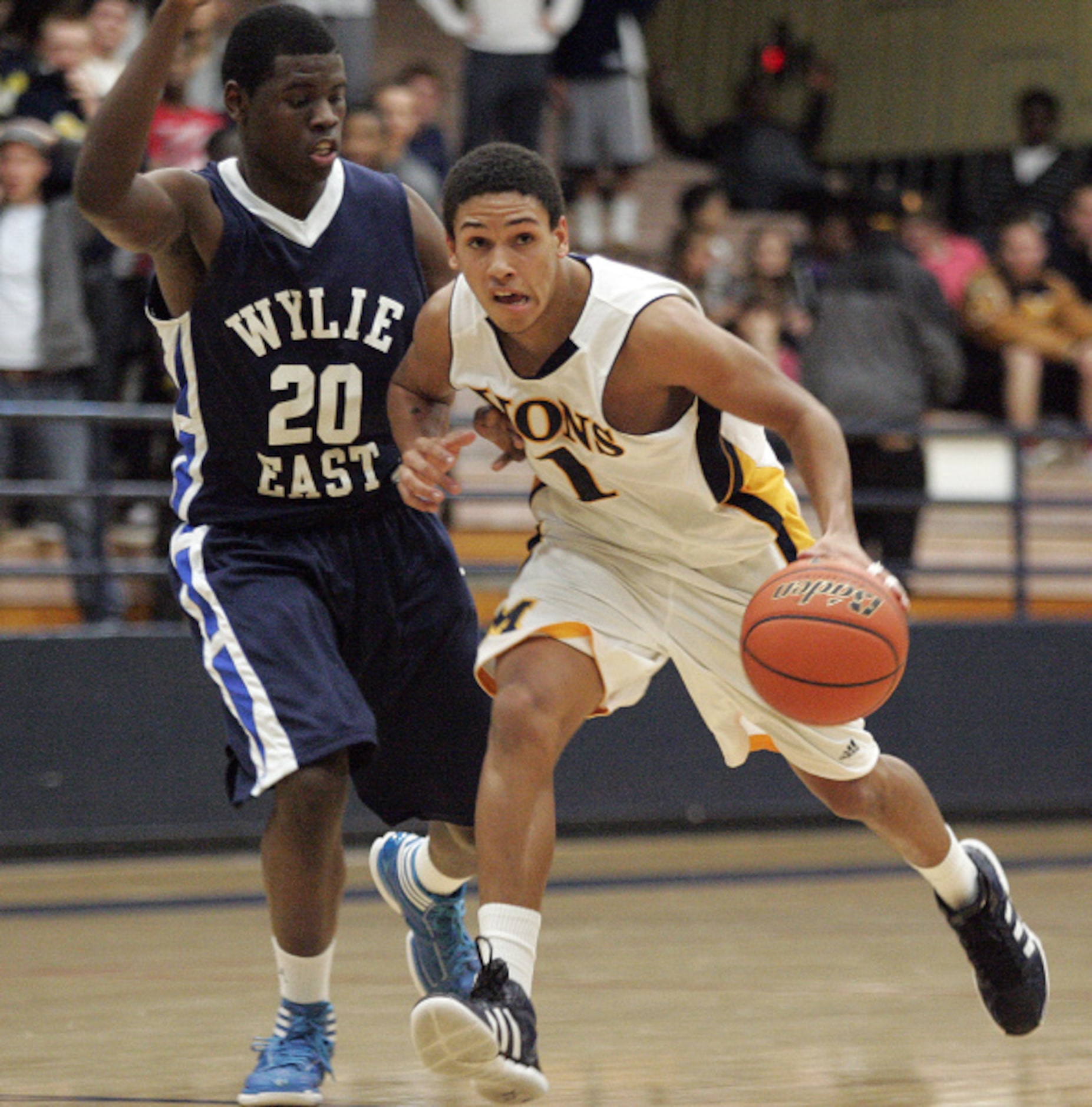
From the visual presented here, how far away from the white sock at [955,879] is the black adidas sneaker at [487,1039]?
1166mm

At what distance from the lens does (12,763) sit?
7.26 m

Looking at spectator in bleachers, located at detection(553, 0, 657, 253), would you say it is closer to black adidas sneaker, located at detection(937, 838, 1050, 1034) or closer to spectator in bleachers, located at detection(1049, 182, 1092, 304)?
spectator in bleachers, located at detection(1049, 182, 1092, 304)

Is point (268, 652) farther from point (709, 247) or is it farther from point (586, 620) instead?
point (709, 247)

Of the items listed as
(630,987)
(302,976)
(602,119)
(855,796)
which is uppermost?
(602,119)

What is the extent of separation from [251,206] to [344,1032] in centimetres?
190

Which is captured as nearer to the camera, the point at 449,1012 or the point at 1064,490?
the point at 449,1012

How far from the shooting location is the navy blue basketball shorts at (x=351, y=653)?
382 cm

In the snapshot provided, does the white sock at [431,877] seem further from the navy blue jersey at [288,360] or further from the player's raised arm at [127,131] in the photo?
the player's raised arm at [127,131]

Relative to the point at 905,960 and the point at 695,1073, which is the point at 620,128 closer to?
the point at 905,960

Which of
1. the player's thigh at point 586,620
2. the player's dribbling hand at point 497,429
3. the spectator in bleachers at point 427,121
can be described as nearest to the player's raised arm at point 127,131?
the player's dribbling hand at point 497,429

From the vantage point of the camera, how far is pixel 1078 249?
33.3 ft

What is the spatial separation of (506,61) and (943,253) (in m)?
→ 2.50

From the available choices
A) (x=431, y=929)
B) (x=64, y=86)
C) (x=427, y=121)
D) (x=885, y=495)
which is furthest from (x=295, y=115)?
(x=427, y=121)

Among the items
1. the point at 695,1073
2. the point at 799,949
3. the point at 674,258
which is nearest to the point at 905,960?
the point at 799,949
